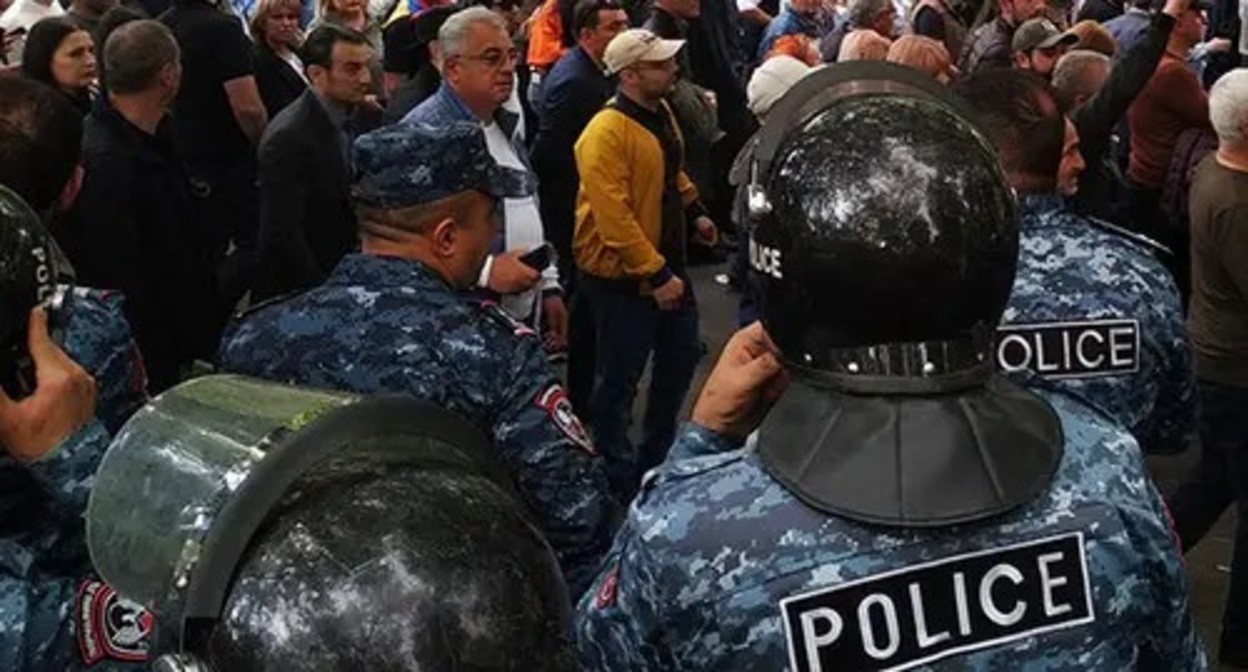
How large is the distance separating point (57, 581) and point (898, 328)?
1.23 metres

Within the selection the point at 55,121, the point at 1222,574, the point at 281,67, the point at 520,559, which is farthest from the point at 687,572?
the point at 281,67

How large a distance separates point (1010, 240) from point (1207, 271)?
10.6ft

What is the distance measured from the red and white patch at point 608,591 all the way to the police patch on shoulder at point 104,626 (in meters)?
0.64

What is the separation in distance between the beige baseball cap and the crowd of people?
13 mm

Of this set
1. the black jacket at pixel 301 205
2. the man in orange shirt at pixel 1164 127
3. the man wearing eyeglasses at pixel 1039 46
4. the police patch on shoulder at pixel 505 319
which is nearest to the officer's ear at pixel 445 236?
the police patch on shoulder at pixel 505 319

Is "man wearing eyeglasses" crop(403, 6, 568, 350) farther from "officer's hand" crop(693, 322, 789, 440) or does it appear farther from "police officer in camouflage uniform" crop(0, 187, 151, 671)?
"officer's hand" crop(693, 322, 789, 440)

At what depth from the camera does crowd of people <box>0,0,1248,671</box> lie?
6.28 feet

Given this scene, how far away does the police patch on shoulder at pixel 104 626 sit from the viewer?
7.50 feet

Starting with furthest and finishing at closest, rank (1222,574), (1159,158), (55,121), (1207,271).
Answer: (1159,158) < (1222,574) < (1207,271) < (55,121)

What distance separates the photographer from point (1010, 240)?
1997mm

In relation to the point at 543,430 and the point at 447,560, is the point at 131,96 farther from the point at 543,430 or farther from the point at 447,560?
the point at 447,560

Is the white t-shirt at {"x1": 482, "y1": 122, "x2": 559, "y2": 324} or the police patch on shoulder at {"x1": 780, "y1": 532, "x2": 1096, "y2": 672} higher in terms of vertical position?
the police patch on shoulder at {"x1": 780, "y1": 532, "x2": 1096, "y2": 672}

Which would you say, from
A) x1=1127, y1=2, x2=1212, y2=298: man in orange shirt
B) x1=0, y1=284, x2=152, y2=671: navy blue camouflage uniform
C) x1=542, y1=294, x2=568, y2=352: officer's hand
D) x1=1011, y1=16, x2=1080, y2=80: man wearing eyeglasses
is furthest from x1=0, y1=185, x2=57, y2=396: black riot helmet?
x1=1011, y1=16, x2=1080, y2=80: man wearing eyeglasses

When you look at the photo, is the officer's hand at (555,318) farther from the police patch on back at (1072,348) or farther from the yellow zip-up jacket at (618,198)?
the police patch on back at (1072,348)
